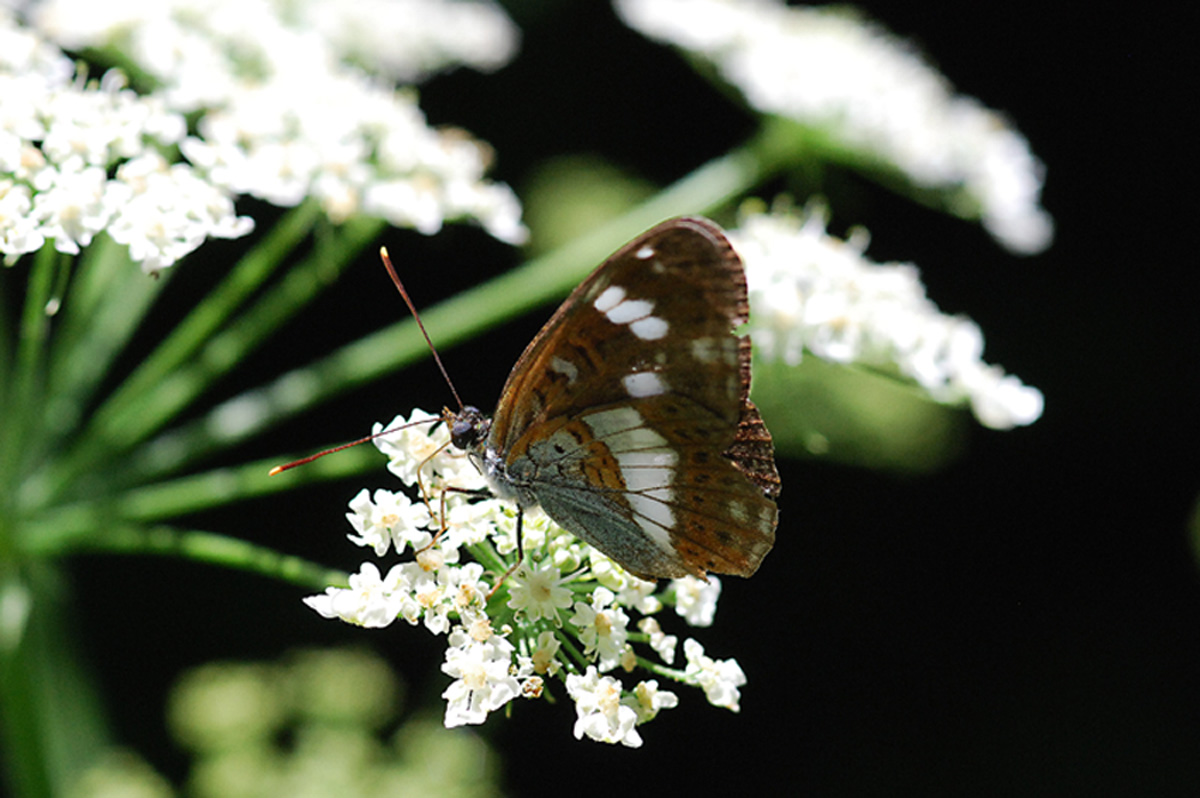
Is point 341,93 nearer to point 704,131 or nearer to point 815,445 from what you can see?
point 815,445

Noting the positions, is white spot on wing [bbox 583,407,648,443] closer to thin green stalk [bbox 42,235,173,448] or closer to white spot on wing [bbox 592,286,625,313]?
white spot on wing [bbox 592,286,625,313]

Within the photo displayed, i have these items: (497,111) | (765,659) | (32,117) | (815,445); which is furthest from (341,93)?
(765,659)

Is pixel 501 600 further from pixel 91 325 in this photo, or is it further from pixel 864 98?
pixel 864 98

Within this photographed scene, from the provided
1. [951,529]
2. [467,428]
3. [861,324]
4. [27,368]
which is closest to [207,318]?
[27,368]

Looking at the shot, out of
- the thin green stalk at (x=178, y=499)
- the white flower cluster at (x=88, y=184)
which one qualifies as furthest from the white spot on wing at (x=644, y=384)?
the white flower cluster at (x=88, y=184)

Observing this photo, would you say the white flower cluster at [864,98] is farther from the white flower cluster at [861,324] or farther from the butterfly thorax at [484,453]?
the butterfly thorax at [484,453]

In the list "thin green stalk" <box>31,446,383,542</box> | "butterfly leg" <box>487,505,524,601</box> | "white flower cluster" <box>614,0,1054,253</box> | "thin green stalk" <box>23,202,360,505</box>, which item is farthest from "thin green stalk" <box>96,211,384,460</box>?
"white flower cluster" <box>614,0,1054,253</box>
